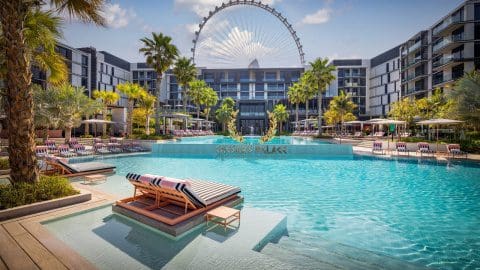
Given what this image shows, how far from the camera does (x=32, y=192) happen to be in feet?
20.2

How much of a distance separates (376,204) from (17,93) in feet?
33.5

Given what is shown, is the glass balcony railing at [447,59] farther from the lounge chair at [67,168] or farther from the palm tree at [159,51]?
the lounge chair at [67,168]

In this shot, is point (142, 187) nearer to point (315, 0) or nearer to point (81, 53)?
point (315, 0)

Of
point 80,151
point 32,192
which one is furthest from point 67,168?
point 80,151

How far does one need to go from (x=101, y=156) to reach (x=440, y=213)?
66.3 feet

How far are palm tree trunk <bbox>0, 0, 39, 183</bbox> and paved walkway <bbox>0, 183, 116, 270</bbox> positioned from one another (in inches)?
55.5

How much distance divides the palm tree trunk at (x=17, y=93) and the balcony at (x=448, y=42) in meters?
53.7

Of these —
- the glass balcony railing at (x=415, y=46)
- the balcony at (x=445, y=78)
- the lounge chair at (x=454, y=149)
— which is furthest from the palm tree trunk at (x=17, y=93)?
the glass balcony railing at (x=415, y=46)

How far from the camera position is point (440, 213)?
7.48m

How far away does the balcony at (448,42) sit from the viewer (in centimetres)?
4097

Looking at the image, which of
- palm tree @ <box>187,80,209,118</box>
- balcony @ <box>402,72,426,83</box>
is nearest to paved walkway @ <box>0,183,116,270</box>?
palm tree @ <box>187,80,209,118</box>

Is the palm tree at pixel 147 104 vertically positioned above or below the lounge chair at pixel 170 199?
above

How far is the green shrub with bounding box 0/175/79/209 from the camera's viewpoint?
5.77 metres

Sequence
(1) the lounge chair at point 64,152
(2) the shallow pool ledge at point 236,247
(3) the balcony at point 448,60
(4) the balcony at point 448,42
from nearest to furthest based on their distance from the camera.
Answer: (2) the shallow pool ledge at point 236,247, (1) the lounge chair at point 64,152, (3) the balcony at point 448,60, (4) the balcony at point 448,42
